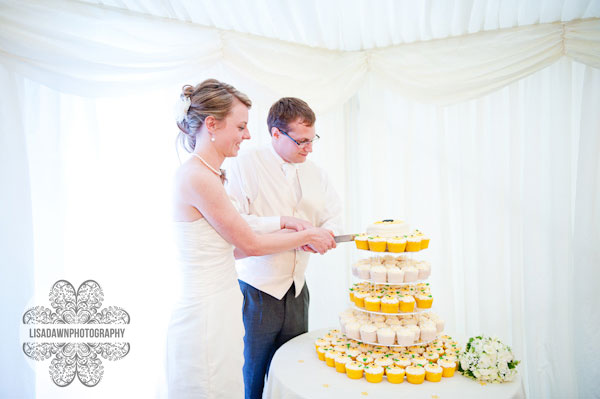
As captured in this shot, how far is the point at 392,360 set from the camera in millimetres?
1970

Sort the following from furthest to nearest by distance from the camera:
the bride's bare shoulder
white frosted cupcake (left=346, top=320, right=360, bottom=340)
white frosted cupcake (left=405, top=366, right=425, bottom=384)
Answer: white frosted cupcake (left=346, top=320, right=360, bottom=340), white frosted cupcake (left=405, top=366, right=425, bottom=384), the bride's bare shoulder

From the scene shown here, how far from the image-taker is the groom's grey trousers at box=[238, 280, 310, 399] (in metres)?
2.36

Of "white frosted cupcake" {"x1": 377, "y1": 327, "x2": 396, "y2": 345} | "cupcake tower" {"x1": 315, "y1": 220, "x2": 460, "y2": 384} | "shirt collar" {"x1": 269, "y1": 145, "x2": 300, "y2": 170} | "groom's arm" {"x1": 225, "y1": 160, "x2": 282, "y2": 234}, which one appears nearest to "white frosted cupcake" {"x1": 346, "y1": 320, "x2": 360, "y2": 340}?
"cupcake tower" {"x1": 315, "y1": 220, "x2": 460, "y2": 384}

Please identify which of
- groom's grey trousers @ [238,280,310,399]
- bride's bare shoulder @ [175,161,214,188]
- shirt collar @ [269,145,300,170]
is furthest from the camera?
shirt collar @ [269,145,300,170]

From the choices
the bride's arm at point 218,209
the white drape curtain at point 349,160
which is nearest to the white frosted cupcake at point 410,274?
the bride's arm at point 218,209

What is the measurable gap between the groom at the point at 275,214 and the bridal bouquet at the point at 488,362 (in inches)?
36.8

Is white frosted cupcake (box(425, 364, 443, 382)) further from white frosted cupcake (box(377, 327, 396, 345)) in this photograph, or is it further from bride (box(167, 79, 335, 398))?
bride (box(167, 79, 335, 398))

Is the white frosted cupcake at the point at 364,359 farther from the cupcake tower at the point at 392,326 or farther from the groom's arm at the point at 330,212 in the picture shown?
the groom's arm at the point at 330,212

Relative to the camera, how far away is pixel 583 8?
3.03 metres

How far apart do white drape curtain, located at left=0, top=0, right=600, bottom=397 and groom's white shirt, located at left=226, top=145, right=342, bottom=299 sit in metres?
0.87

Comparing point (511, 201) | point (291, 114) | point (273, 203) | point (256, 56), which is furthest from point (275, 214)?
point (511, 201)

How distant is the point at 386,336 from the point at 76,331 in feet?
6.00

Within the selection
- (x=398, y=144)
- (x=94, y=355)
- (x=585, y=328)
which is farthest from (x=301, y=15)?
(x=585, y=328)

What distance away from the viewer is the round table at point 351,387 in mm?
1744
